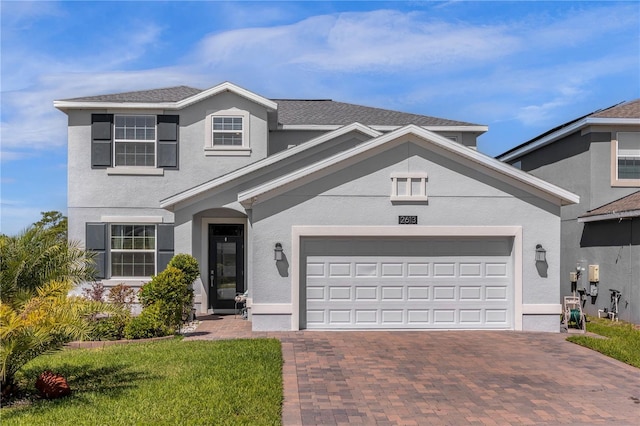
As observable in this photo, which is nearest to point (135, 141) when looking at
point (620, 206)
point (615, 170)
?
point (620, 206)

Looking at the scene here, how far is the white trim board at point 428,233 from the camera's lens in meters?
13.5

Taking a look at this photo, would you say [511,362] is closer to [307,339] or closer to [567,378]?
[567,378]

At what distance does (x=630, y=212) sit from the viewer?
48.5 ft

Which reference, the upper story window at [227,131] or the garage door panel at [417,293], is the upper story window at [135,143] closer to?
the upper story window at [227,131]

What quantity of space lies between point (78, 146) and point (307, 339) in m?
10.1

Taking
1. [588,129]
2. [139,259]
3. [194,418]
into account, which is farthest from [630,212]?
[139,259]

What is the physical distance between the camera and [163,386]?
8281 mm

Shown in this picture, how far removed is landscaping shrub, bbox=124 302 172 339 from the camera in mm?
12375

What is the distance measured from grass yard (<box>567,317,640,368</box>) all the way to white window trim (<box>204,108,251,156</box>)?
35.2 feet

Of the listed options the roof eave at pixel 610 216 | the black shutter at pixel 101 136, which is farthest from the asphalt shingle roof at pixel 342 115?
the black shutter at pixel 101 136

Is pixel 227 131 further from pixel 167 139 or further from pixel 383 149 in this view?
pixel 383 149

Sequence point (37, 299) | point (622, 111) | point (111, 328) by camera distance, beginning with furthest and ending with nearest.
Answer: point (622, 111) → point (111, 328) → point (37, 299)

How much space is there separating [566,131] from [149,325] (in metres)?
14.3

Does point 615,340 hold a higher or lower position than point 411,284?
lower
